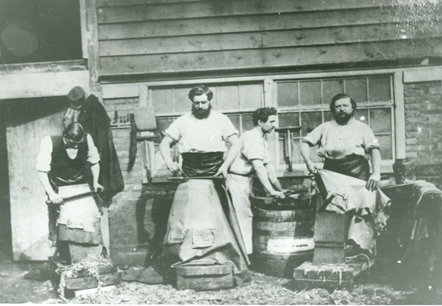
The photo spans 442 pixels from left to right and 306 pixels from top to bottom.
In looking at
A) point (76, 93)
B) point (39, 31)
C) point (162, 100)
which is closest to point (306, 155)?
point (162, 100)

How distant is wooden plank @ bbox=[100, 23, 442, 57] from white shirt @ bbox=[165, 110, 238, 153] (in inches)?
44.1

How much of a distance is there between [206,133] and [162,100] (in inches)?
41.9

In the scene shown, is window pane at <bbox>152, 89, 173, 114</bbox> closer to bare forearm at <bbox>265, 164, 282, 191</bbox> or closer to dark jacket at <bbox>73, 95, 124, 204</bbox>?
dark jacket at <bbox>73, 95, 124, 204</bbox>

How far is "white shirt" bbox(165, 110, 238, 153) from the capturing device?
197 inches

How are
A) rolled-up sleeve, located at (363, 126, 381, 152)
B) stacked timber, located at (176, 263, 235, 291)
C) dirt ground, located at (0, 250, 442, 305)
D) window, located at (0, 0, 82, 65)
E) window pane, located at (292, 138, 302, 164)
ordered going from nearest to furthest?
1. dirt ground, located at (0, 250, 442, 305)
2. stacked timber, located at (176, 263, 235, 291)
3. rolled-up sleeve, located at (363, 126, 381, 152)
4. window pane, located at (292, 138, 302, 164)
5. window, located at (0, 0, 82, 65)

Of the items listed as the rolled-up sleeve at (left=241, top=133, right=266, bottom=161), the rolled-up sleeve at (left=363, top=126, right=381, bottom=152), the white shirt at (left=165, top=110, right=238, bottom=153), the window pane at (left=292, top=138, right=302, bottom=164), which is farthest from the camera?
the window pane at (left=292, top=138, right=302, bottom=164)

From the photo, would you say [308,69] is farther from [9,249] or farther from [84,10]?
[9,249]

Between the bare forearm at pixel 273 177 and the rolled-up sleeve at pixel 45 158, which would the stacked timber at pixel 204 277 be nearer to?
the bare forearm at pixel 273 177

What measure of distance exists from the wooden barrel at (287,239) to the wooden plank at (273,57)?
72.2 inches

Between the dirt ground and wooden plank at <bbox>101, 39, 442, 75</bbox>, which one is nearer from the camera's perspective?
the dirt ground

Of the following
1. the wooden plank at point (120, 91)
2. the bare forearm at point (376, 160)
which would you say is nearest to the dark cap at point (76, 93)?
the wooden plank at point (120, 91)

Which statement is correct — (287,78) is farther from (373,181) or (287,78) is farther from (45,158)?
(45,158)

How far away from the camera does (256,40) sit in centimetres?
564

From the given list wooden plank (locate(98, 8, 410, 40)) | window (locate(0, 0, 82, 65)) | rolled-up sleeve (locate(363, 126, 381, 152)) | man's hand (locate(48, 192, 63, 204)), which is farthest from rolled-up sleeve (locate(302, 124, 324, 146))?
window (locate(0, 0, 82, 65))
